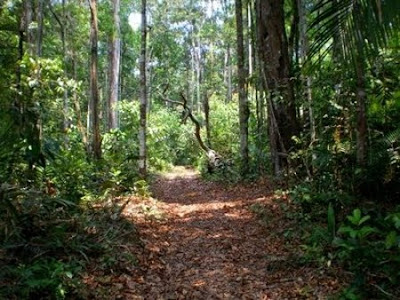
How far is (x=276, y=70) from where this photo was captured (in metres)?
9.71

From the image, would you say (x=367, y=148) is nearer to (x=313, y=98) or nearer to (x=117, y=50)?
(x=313, y=98)

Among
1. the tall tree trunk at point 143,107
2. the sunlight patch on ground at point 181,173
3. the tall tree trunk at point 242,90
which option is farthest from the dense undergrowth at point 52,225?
the sunlight patch on ground at point 181,173

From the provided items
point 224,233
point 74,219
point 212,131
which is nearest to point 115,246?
point 74,219

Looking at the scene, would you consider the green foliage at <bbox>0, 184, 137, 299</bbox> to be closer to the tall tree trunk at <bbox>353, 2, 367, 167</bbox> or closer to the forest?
the forest

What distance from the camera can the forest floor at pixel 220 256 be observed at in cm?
461

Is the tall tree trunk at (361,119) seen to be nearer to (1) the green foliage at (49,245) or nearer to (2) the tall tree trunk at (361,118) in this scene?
(2) the tall tree trunk at (361,118)

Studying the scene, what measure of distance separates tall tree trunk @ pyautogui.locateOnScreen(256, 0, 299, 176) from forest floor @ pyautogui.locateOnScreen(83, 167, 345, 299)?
1422 mm

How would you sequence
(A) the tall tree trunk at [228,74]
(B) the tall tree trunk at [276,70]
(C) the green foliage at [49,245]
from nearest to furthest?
(C) the green foliage at [49,245] → (B) the tall tree trunk at [276,70] → (A) the tall tree trunk at [228,74]

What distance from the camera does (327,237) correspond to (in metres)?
5.23

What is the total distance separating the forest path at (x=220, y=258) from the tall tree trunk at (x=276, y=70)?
1566 millimetres

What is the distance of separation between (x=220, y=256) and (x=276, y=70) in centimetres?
528

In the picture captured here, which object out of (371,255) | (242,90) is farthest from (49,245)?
(242,90)

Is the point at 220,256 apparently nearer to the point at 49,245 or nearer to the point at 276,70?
the point at 49,245

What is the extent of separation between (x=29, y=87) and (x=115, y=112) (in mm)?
11612
